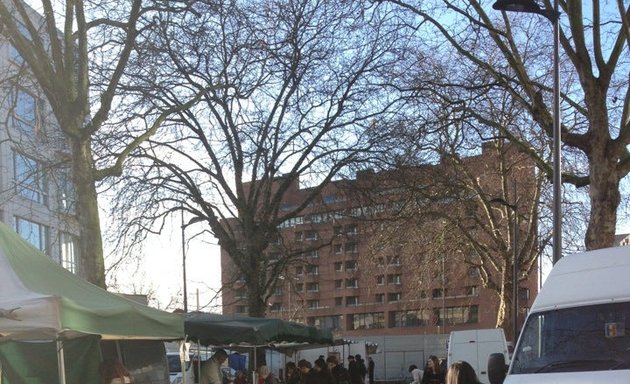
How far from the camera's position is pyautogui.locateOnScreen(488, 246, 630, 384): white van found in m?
6.22

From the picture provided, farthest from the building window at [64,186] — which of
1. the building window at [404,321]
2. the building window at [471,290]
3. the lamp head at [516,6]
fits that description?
the building window at [404,321]

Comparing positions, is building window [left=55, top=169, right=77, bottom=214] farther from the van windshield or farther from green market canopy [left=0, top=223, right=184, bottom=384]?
the van windshield

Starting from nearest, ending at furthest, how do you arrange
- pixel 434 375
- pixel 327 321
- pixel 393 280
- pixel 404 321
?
pixel 434 375, pixel 393 280, pixel 404 321, pixel 327 321

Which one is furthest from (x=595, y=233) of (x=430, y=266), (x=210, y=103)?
(x=430, y=266)

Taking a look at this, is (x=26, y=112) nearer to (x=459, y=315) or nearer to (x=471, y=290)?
(x=471, y=290)

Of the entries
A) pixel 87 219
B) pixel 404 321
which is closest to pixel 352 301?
pixel 404 321

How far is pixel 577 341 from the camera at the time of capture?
21.9 ft

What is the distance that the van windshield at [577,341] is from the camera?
6312 millimetres

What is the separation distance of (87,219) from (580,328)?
9.05 metres

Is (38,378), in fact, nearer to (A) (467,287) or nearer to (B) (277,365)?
(B) (277,365)

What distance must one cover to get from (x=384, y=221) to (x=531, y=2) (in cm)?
1066

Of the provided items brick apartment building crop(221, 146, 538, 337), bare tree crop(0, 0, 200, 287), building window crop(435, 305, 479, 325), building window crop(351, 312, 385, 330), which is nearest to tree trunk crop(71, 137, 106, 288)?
bare tree crop(0, 0, 200, 287)

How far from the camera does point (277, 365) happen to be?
3975 cm

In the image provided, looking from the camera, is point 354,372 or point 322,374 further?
point 354,372
